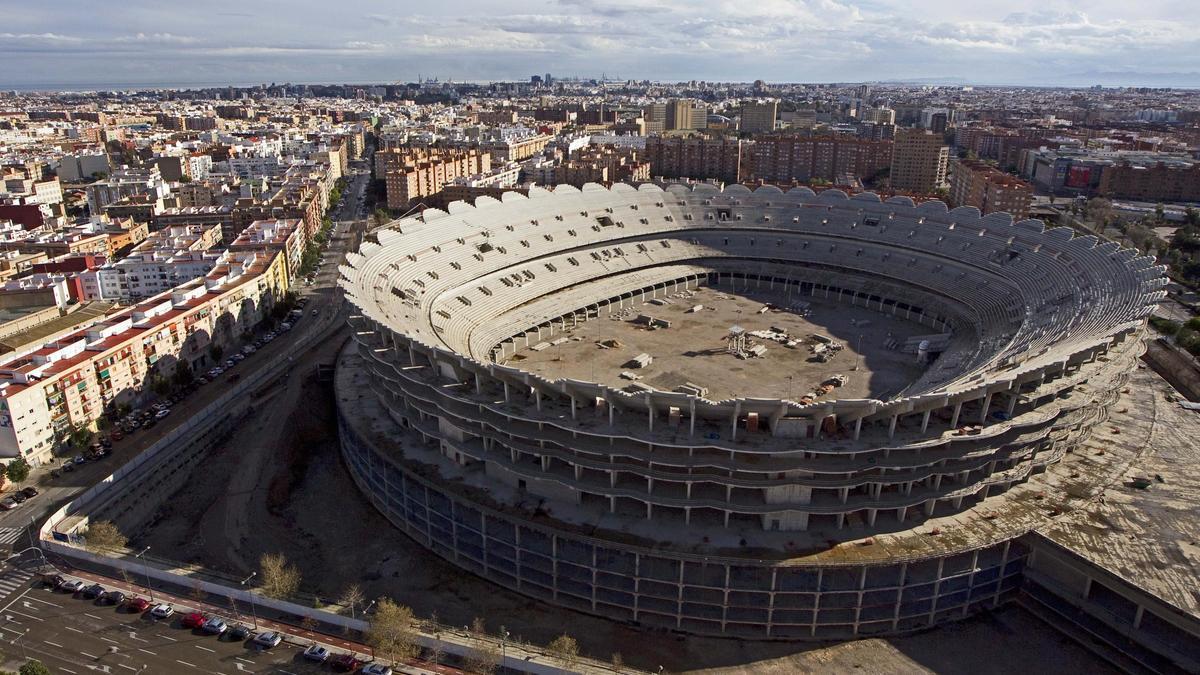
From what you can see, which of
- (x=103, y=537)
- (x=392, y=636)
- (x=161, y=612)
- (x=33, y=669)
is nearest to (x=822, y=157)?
(x=392, y=636)

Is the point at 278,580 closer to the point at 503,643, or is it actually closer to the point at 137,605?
the point at 137,605

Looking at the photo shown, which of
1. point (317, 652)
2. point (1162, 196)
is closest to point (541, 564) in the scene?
point (317, 652)

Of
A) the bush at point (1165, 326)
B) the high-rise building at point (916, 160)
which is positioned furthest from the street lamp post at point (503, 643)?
the high-rise building at point (916, 160)

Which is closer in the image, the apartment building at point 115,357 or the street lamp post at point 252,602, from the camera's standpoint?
the street lamp post at point 252,602

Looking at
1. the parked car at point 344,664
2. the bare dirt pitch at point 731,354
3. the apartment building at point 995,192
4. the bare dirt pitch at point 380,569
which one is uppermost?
the apartment building at point 995,192

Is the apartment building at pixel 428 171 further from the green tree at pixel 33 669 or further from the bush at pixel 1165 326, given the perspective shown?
the bush at pixel 1165 326

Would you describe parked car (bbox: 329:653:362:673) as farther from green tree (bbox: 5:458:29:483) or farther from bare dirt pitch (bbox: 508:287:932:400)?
bare dirt pitch (bbox: 508:287:932:400)
